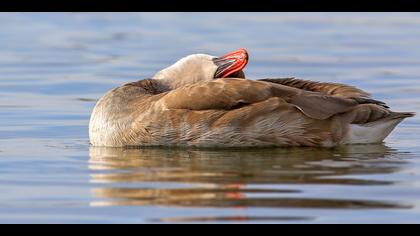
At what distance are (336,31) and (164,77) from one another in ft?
39.5

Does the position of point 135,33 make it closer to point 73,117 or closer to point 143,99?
point 73,117

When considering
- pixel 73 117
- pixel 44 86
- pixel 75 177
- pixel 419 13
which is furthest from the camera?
pixel 419 13

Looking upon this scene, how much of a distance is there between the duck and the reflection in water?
15 cm

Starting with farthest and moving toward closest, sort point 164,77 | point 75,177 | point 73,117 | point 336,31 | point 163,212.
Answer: point 336,31 → point 73,117 → point 164,77 → point 75,177 → point 163,212

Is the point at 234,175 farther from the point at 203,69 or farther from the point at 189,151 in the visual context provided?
the point at 203,69

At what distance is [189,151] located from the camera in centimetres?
1381

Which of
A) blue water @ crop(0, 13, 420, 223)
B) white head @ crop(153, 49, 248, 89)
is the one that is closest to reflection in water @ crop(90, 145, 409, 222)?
blue water @ crop(0, 13, 420, 223)

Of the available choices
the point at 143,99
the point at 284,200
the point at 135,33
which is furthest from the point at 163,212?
the point at 135,33

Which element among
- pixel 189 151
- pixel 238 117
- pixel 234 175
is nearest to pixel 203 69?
pixel 238 117

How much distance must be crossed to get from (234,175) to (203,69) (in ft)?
8.94

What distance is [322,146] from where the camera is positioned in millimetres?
14133

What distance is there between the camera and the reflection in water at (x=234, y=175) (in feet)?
35.9

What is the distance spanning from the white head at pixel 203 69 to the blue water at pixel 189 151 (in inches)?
46.8

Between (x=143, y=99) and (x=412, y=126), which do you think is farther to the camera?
(x=412, y=126)
